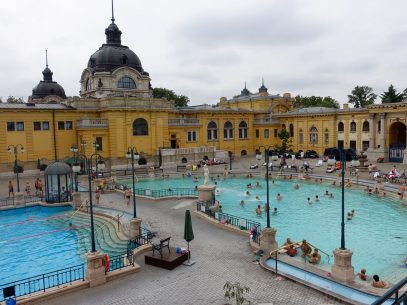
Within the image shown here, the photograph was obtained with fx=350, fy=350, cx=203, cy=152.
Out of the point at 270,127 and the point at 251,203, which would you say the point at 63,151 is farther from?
the point at 270,127

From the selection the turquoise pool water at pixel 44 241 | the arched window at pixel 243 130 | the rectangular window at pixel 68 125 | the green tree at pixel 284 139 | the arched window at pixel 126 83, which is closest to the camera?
the turquoise pool water at pixel 44 241

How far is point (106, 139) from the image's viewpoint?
47.3 m

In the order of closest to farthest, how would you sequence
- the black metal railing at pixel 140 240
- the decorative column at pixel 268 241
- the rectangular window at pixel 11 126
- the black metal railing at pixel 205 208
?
the decorative column at pixel 268 241, the black metal railing at pixel 140 240, the black metal railing at pixel 205 208, the rectangular window at pixel 11 126

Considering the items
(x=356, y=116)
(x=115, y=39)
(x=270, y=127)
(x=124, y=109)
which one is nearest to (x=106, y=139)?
(x=124, y=109)

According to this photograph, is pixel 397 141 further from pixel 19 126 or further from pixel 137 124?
pixel 19 126

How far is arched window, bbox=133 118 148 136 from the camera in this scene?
161 feet

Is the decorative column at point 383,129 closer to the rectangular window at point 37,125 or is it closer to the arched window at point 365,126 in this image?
the arched window at point 365,126

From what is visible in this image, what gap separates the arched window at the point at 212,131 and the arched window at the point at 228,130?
1876 millimetres

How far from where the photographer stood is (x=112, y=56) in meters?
51.1

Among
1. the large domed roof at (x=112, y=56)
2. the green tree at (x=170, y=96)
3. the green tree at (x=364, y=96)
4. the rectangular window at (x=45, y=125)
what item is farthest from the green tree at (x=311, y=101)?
the rectangular window at (x=45, y=125)

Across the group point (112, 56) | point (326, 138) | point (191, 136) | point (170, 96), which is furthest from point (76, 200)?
point (170, 96)

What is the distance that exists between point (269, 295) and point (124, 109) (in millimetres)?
38599

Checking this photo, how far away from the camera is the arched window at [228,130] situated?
203 feet

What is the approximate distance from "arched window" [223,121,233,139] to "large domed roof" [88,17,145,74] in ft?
57.0
